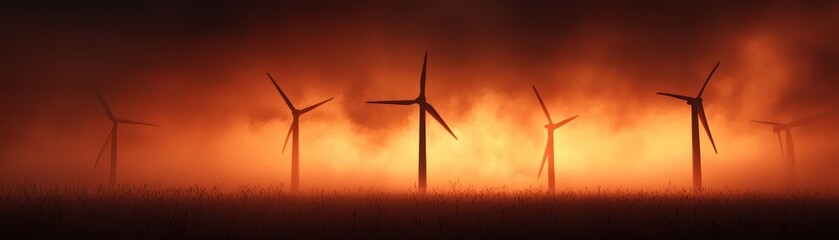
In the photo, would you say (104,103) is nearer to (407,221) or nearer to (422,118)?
(422,118)

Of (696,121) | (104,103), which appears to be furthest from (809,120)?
(104,103)

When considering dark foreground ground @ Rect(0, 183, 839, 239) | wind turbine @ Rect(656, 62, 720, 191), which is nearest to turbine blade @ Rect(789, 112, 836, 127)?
wind turbine @ Rect(656, 62, 720, 191)

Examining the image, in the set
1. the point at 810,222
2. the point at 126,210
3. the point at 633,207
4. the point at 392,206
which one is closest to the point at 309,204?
the point at 392,206

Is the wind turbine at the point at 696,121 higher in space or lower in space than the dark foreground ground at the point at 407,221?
higher

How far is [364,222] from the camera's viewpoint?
68.1ft

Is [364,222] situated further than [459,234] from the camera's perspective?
Yes

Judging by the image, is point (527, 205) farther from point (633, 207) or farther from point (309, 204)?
point (309, 204)

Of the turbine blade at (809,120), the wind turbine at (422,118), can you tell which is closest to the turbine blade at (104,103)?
the wind turbine at (422,118)

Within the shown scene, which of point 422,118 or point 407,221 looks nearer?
point 407,221

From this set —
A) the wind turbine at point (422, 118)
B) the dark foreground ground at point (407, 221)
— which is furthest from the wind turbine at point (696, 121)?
the dark foreground ground at point (407, 221)

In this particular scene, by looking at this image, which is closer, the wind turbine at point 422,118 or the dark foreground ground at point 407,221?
the dark foreground ground at point 407,221

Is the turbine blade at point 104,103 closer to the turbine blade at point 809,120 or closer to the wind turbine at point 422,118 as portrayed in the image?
the wind turbine at point 422,118

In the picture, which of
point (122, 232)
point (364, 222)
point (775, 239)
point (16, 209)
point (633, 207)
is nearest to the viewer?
point (775, 239)

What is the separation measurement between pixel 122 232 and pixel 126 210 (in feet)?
20.6
